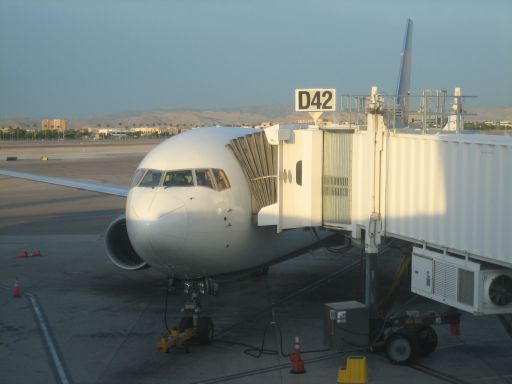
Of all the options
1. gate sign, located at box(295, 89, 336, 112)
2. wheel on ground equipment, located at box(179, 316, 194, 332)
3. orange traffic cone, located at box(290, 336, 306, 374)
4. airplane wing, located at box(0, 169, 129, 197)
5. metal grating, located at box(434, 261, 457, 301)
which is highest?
gate sign, located at box(295, 89, 336, 112)

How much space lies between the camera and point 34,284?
69.3 ft

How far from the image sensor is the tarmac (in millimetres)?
13258

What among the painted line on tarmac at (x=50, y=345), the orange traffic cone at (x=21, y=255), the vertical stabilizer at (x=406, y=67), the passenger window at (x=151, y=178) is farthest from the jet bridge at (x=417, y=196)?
the vertical stabilizer at (x=406, y=67)

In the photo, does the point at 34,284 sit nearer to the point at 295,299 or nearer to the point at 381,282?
the point at 295,299

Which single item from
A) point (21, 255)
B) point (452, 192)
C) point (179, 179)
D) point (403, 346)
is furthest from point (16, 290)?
point (452, 192)

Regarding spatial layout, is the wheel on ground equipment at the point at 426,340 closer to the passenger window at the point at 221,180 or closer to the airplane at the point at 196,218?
the airplane at the point at 196,218

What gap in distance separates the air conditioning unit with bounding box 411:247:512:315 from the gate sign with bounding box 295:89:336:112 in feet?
15.5

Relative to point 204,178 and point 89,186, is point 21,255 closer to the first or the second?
point 89,186

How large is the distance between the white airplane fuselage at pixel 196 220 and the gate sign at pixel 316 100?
1932 mm

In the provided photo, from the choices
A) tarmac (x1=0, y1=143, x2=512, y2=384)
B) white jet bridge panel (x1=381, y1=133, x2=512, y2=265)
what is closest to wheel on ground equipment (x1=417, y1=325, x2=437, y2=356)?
tarmac (x1=0, y1=143, x2=512, y2=384)

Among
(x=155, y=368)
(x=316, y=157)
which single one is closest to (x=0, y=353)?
(x=155, y=368)

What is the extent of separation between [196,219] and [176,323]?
11.7 ft

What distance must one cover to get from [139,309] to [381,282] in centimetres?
714

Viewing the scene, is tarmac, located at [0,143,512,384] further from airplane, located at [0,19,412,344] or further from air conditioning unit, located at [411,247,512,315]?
air conditioning unit, located at [411,247,512,315]
